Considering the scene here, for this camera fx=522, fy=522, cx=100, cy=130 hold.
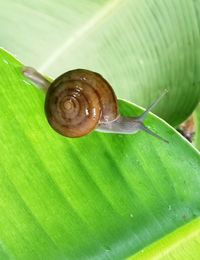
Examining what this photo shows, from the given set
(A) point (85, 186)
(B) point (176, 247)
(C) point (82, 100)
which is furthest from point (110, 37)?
(B) point (176, 247)

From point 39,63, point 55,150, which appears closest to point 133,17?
point 39,63

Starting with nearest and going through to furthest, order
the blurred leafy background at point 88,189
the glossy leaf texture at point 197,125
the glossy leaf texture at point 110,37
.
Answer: the blurred leafy background at point 88,189
the glossy leaf texture at point 110,37
the glossy leaf texture at point 197,125

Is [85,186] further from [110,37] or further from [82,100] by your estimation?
[110,37]

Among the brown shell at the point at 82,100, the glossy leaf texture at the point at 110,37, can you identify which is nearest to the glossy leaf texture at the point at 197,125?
the glossy leaf texture at the point at 110,37

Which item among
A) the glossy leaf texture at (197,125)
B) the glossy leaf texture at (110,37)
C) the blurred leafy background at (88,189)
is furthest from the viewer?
the glossy leaf texture at (197,125)

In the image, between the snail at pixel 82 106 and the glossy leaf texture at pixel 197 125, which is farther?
the glossy leaf texture at pixel 197 125

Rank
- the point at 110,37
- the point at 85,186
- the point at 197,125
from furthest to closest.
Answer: the point at 197,125
the point at 110,37
the point at 85,186

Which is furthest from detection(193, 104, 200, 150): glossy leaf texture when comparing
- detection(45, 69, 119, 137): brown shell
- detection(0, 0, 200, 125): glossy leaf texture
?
detection(45, 69, 119, 137): brown shell

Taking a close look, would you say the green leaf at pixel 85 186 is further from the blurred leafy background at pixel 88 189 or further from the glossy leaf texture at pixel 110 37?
the glossy leaf texture at pixel 110 37
